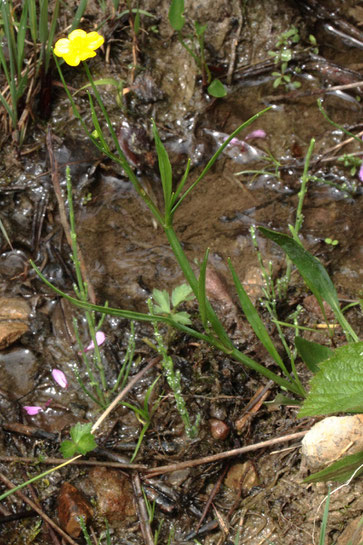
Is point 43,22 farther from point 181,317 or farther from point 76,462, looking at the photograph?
point 76,462

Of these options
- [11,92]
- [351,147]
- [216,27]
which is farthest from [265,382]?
[216,27]

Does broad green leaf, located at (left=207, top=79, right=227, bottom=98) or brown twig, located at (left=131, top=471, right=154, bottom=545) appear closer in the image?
brown twig, located at (left=131, top=471, right=154, bottom=545)

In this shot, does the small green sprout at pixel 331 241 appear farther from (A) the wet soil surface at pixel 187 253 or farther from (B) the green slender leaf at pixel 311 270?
(B) the green slender leaf at pixel 311 270

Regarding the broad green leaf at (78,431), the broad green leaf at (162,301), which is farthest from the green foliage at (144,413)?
the broad green leaf at (162,301)

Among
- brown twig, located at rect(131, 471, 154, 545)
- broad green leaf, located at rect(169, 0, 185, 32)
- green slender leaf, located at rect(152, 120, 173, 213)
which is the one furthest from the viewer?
broad green leaf, located at rect(169, 0, 185, 32)

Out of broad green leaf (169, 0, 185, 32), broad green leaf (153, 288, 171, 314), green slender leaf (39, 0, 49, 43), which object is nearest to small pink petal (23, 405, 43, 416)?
broad green leaf (153, 288, 171, 314)

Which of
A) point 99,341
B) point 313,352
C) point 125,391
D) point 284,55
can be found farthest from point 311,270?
point 284,55

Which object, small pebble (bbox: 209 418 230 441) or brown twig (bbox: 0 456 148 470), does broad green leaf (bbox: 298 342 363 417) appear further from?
brown twig (bbox: 0 456 148 470)
